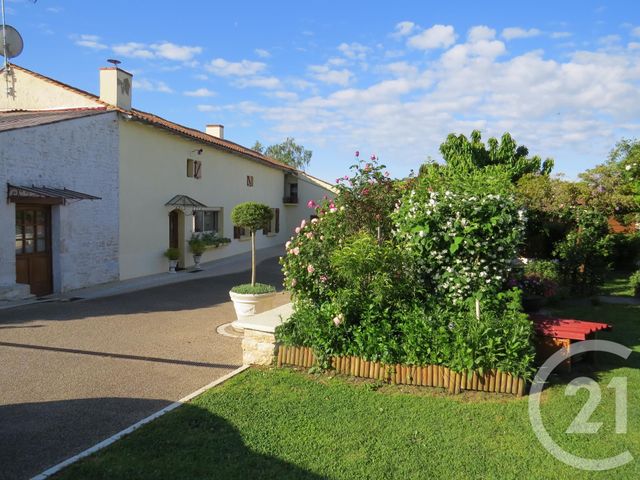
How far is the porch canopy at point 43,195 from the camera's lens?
32.3 feet

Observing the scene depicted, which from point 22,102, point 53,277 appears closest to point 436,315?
point 53,277

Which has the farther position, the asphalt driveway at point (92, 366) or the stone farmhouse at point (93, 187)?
the stone farmhouse at point (93, 187)

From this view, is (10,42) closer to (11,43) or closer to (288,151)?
(11,43)

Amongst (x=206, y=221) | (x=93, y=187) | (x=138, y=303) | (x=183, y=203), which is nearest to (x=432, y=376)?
(x=138, y=303)

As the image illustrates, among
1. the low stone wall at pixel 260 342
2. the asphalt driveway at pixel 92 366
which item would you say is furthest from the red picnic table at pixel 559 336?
the asphalt driveway at pixel 92 366

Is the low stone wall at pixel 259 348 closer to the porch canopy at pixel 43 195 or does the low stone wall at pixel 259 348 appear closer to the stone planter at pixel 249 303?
the stone planter at pixel 249 303

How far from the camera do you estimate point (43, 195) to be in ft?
33.4

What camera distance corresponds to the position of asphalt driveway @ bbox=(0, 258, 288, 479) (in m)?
4.00

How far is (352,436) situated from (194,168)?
606 inches

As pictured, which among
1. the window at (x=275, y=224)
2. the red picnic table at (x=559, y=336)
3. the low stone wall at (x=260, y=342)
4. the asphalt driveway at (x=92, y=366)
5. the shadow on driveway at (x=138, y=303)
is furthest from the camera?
the window at (x=275, y=224)

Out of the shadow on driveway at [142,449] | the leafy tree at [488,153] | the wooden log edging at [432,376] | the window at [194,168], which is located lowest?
the shadow on driveway at [142,449]

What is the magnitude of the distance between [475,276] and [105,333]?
5.93 metres

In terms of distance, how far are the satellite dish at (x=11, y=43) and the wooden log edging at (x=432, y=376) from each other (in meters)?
14.2

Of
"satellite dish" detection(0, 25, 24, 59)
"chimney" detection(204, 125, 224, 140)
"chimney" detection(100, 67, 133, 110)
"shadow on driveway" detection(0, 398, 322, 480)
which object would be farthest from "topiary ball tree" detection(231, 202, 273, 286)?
"chimney" detection(204, 125, 224, 140)
